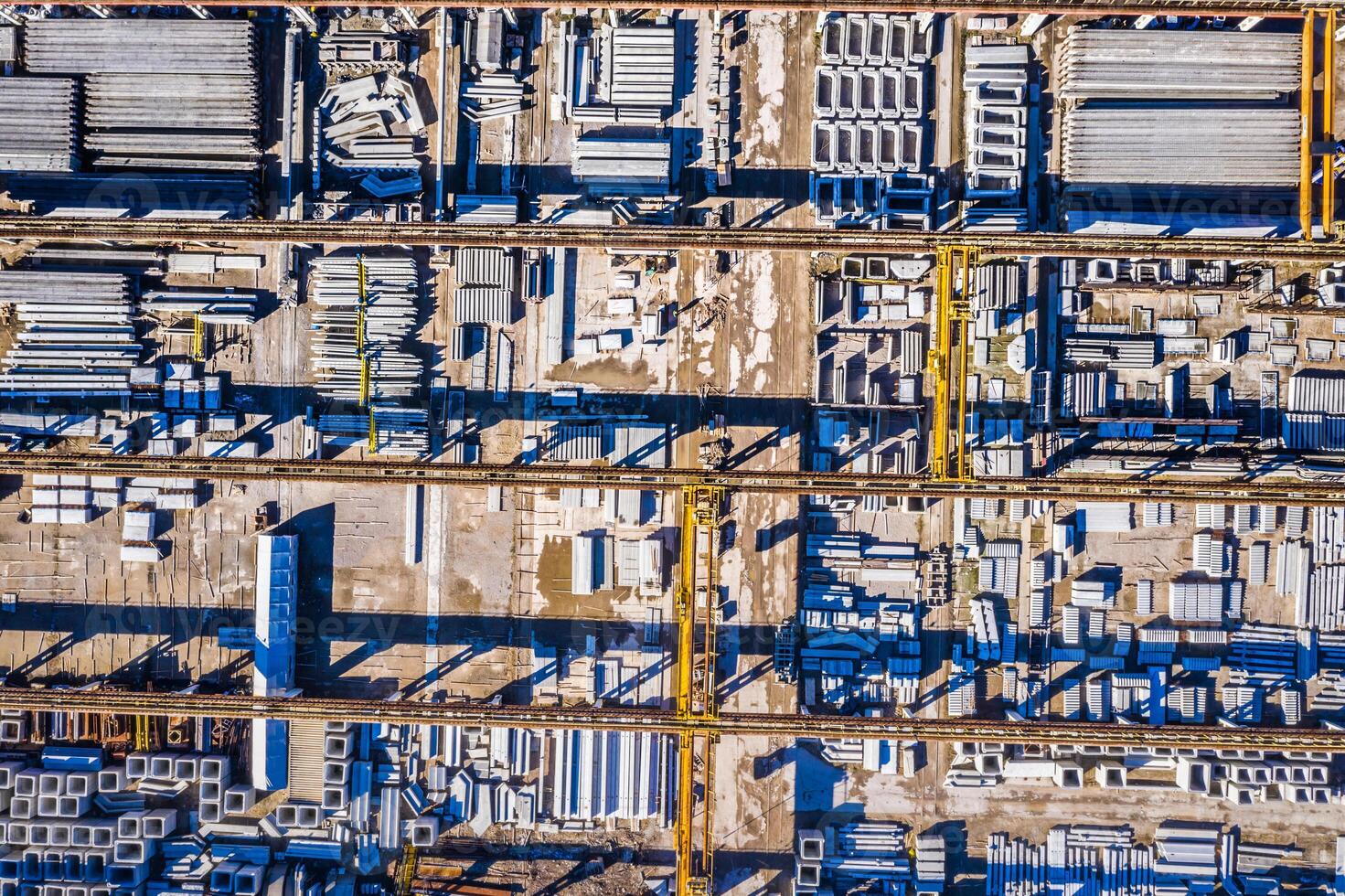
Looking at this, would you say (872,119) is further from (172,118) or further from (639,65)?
(172,118)

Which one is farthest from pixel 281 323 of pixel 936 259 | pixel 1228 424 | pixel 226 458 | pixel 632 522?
pixel 1228 424

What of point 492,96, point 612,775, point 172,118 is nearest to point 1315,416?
point 612,775

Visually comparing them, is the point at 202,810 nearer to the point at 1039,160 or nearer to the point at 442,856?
the point at 442,856

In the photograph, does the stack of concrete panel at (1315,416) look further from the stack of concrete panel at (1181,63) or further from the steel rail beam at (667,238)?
the stack of concrete panel at (1181,63)

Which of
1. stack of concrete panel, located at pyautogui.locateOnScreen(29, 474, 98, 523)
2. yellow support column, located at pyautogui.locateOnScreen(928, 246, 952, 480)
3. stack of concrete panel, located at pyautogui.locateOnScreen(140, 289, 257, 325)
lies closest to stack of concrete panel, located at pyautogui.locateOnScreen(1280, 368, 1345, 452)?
yellow support column, located at pyautogui.locateOnScreen(928, 246, 952, 480)

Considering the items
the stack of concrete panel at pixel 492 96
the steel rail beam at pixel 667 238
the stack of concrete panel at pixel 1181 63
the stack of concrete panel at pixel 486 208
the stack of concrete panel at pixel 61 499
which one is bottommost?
the stack of concrete panel at pixel 61 499

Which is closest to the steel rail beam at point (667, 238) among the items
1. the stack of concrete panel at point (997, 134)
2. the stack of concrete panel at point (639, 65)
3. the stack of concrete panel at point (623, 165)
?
the stack of concrete panel at point (997, 134)

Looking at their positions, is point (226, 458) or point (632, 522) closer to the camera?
point (226, 458)
